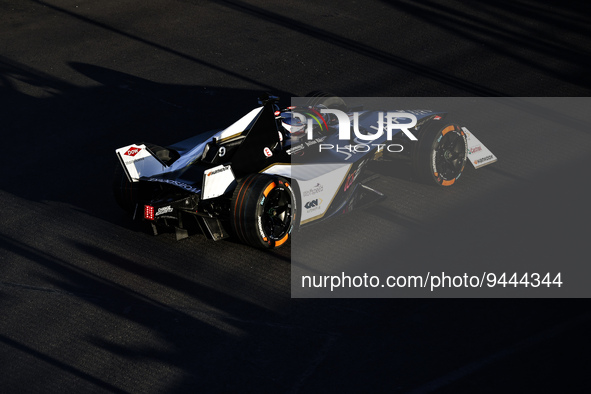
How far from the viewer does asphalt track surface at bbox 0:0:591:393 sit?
8367 mm

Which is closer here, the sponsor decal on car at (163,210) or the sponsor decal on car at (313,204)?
the sponsor decal on car at (163,210)

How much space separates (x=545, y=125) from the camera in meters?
14.0

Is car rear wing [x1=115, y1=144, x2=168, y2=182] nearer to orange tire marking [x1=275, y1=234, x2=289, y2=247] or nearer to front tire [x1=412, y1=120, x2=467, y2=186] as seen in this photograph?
orange tire marking [x1=275, y1=234, x2=289, y2=247]

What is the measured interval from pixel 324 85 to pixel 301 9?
157 inches

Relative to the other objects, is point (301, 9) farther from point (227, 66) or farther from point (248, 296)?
point (248, 296)

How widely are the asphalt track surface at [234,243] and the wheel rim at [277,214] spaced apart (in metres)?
0.31

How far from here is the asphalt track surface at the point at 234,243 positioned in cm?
837

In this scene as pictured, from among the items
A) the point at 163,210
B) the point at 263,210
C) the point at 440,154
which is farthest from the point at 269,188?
the point at 440,154

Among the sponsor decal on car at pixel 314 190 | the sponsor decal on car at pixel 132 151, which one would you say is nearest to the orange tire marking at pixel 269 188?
the sponsor decal on car at pixel 314 190

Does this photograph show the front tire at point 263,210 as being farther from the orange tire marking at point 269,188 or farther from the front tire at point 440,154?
the front tire at point 440,154

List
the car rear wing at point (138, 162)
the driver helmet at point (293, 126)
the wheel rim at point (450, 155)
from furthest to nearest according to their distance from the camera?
the wheel rim at point (450, 155) < the driver helmet at point (293, 126) < the car rear wing at point (138, 162)

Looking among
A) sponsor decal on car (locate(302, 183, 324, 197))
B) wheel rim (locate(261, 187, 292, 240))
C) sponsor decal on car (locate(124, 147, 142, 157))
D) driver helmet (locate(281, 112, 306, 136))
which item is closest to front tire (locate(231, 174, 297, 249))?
wheel rim (locate(261, 187, 292, 240))

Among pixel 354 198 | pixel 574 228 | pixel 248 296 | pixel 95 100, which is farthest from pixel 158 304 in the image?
pixel 95 100

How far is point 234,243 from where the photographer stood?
10.6m
